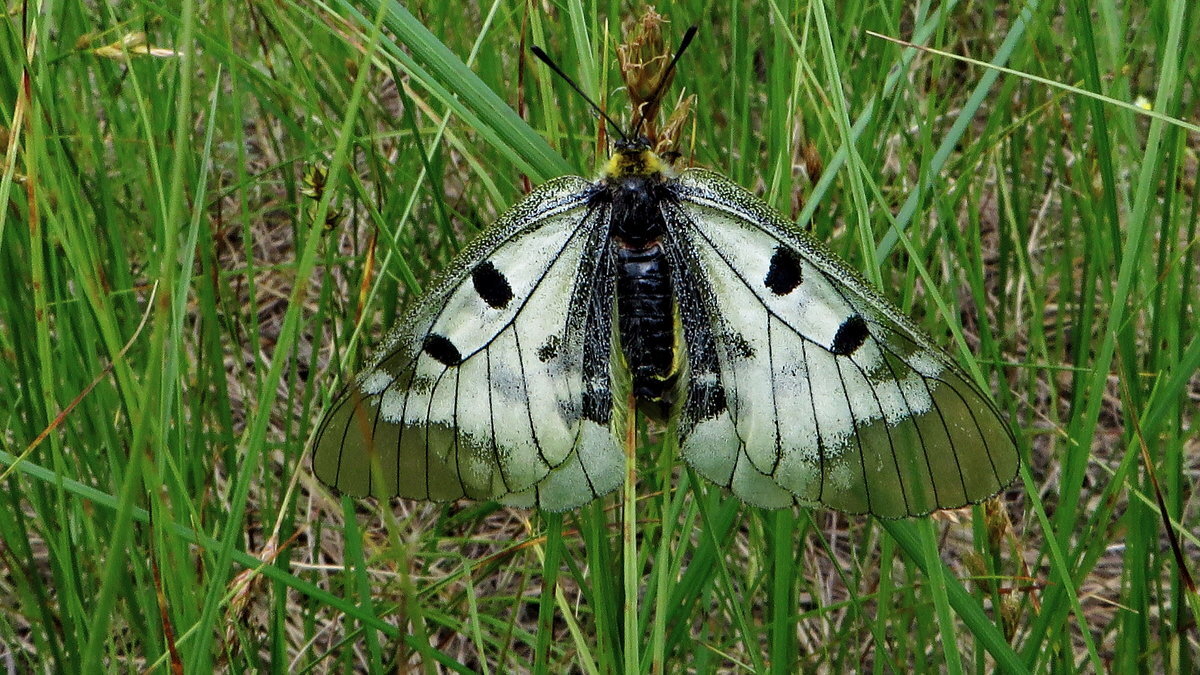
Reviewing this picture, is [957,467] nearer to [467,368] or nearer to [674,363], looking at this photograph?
Answer: [674,363]

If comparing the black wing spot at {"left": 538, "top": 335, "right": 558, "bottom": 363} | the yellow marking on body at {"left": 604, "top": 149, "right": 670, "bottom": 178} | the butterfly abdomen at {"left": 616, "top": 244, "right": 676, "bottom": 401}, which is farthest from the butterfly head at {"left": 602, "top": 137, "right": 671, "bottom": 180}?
the black wing spot at {"left": 538, "top": 335, "right": 558, "bottom": 363}

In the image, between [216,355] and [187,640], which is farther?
[216,355]

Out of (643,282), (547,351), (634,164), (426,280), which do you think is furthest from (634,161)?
(426,280)

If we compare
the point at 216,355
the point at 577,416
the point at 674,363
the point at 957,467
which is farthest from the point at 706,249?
the point at 216,355

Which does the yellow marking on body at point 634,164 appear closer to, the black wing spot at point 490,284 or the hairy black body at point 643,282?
the hairy black body at point 643,282

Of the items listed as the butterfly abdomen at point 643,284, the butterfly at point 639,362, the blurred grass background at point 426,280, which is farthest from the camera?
the butterfly abdomen at point 643,284

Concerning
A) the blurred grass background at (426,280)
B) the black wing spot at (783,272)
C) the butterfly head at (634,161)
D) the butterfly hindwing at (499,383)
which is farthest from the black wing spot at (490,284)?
the black wing spot at (783,272)

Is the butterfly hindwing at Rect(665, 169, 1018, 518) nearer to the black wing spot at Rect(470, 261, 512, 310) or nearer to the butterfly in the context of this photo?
the butterfly

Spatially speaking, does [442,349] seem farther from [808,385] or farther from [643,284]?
[808,385]
